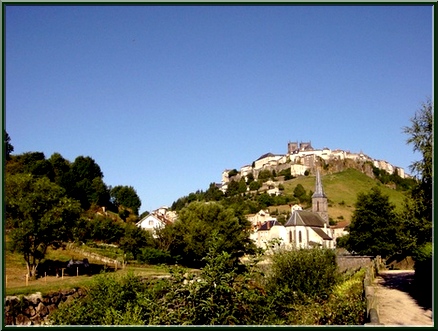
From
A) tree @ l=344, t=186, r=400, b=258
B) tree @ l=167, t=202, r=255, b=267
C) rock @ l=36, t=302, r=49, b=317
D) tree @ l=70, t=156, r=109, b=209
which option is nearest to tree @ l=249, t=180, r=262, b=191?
tree @ l=70, t=156, r=109, b=209

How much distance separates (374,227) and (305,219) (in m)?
32.6

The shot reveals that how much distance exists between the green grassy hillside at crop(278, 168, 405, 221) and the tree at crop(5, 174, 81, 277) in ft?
247

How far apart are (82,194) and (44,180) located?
35.8m

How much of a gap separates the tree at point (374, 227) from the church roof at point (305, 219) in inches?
1099

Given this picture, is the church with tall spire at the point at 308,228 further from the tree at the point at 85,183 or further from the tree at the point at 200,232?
the tree at the point at 85,183

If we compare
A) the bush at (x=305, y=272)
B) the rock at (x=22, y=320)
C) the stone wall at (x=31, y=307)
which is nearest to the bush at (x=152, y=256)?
the stone wall at (x=31, y=307)

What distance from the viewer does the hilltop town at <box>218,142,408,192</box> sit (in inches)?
5182

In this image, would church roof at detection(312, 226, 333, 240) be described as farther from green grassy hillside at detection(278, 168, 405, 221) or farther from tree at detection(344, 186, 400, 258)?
→ tree at detection(344, 186, 400, 258)

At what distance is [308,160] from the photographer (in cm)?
13738

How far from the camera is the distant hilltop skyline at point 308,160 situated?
440ft

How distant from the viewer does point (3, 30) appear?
29.6 feet

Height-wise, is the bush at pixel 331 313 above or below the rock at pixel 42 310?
above

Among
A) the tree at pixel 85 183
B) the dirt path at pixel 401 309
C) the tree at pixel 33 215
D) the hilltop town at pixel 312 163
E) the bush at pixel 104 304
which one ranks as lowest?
the dirt path at pixel 401 309

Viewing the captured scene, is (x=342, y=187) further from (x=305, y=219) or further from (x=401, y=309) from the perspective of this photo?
(x=401, y=309)
